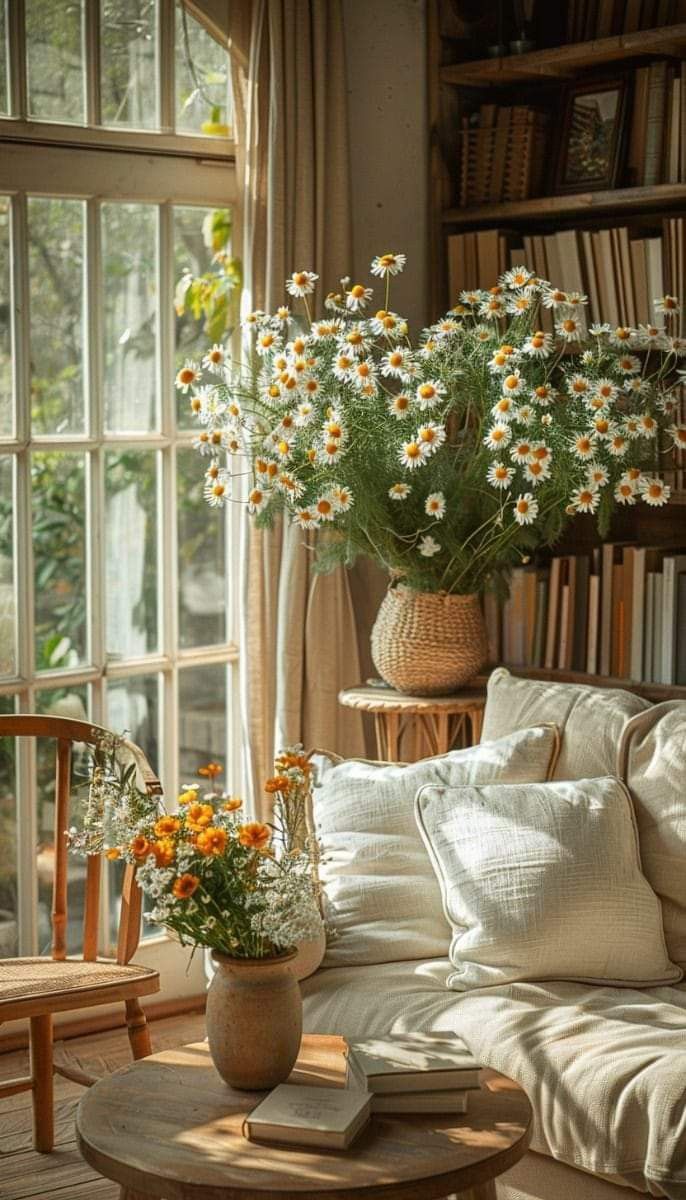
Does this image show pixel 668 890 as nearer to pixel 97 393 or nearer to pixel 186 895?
pixel 186 895

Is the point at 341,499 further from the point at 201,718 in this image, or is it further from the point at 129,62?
the point at 129,62

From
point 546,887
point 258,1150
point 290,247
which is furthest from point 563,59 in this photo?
point 258,1150

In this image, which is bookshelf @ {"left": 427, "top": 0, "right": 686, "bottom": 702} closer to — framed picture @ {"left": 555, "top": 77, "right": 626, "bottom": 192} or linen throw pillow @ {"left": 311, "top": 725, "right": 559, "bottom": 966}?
framed picture @ {"left": 555, "top": 77, "right": 626, "bottom": 192}

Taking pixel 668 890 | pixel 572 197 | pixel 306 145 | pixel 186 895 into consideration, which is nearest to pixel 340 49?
pixel 306 145

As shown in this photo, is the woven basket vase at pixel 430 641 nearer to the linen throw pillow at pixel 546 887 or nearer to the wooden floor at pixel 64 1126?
the linen throw pillow at pixel 546 887

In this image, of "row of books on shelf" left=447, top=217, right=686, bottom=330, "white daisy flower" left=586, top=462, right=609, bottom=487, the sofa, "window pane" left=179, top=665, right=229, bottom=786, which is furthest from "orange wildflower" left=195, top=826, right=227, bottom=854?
"row of books on shelf" left=447, top=217, right=686, bottom=330

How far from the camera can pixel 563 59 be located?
344cm

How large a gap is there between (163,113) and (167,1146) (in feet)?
7.98

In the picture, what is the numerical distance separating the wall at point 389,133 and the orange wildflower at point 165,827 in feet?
6.76

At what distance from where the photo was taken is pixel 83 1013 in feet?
11.4

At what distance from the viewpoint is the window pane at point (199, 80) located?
11.4ft

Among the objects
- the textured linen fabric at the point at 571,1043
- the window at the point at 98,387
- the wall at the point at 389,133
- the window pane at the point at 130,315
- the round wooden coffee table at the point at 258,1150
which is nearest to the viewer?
the round wooden coffee table at the point at 258,1150

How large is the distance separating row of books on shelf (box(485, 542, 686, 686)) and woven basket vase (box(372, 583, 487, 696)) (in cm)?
31

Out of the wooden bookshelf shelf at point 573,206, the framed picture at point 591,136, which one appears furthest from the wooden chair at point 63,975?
the framed picture at point 591,136
